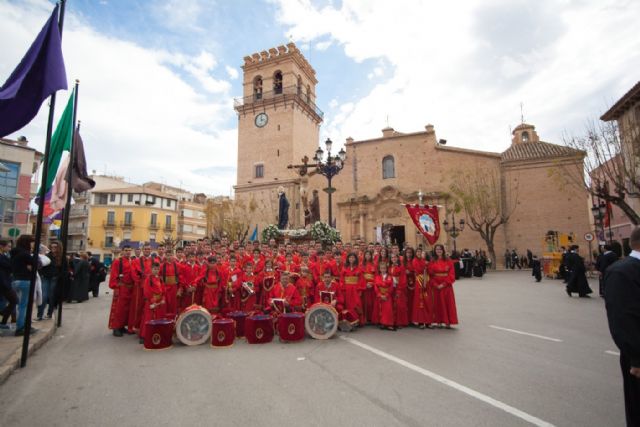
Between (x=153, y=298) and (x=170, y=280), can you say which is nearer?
(x=153, y=298)

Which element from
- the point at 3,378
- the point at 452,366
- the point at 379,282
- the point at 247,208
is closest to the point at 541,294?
the point at 379,282

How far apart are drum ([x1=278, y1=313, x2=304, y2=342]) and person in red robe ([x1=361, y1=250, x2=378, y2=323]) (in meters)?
2.23

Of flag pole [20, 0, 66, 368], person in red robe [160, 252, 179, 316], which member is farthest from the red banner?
flag pole [20, 0, 66, 368]

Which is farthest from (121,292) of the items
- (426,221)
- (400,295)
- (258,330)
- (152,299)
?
(426,221)

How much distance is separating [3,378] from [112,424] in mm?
2408

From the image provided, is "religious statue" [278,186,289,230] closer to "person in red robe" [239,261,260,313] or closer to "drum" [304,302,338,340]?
"person in red robe" [239,261,260,313]

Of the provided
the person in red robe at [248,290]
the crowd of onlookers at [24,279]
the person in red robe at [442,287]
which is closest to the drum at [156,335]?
the person in red robe at [248,290]

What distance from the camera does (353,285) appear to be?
Result: 26.2 feet

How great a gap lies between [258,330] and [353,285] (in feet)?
8.32

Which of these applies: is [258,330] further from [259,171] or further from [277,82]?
[277,82]

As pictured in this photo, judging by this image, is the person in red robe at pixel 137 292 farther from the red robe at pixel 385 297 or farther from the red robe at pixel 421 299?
Result: the red robe at pixel 421 299

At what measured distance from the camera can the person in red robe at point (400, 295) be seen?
25.9 ft

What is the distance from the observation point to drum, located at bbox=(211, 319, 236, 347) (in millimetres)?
6145

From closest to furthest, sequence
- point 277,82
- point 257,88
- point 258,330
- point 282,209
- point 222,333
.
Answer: point 222,333 → point 258,330 → point 282,209 → point 277,82 → point 257,88
